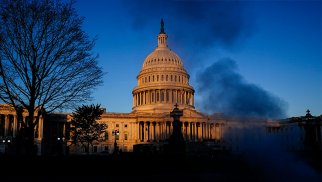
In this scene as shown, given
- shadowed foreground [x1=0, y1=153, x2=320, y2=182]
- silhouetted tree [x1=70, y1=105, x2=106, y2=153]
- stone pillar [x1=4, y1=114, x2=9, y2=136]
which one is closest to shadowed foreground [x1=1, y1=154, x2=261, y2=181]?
shadowed foreground [x1=0, y1=153, x2=320, y2=182]

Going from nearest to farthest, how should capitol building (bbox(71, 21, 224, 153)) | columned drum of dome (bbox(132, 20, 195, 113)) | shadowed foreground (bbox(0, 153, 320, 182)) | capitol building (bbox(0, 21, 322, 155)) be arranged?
shadowed foreground (bbox(0, 153, 320, 182)) → capitol building (bbox(0, 21, 322, 155)) → capitol building (bbox(71, 21, 224, 153)) → columned drum of dome (bbox(132, 20, 195, 113))

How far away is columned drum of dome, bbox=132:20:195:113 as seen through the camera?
126m

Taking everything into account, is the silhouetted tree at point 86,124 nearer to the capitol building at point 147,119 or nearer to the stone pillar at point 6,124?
the capitol building at point 147,119

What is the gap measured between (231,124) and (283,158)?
3468mm

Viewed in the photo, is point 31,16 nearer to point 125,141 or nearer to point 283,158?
point 283,158

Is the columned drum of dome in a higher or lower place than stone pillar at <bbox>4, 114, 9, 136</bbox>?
higher

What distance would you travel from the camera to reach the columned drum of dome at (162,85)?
12594cm

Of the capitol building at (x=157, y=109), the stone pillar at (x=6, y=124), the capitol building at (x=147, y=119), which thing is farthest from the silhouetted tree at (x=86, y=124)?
the stone pillar at (x=6, y=124)

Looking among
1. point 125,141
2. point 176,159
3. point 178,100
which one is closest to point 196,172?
point 176,159

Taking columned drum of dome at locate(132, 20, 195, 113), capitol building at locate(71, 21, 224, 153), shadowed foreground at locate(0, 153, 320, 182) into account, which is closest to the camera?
shadowed foreground at locate(0, 153, 320, 182)

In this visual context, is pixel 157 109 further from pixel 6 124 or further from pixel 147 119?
pixel 6 124

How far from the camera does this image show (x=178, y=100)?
417ft

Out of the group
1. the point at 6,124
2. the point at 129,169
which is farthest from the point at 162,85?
the point at 129,169

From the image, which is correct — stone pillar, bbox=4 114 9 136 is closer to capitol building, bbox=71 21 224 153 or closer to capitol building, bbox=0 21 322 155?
capitol building, bbox=0 21 322 155
